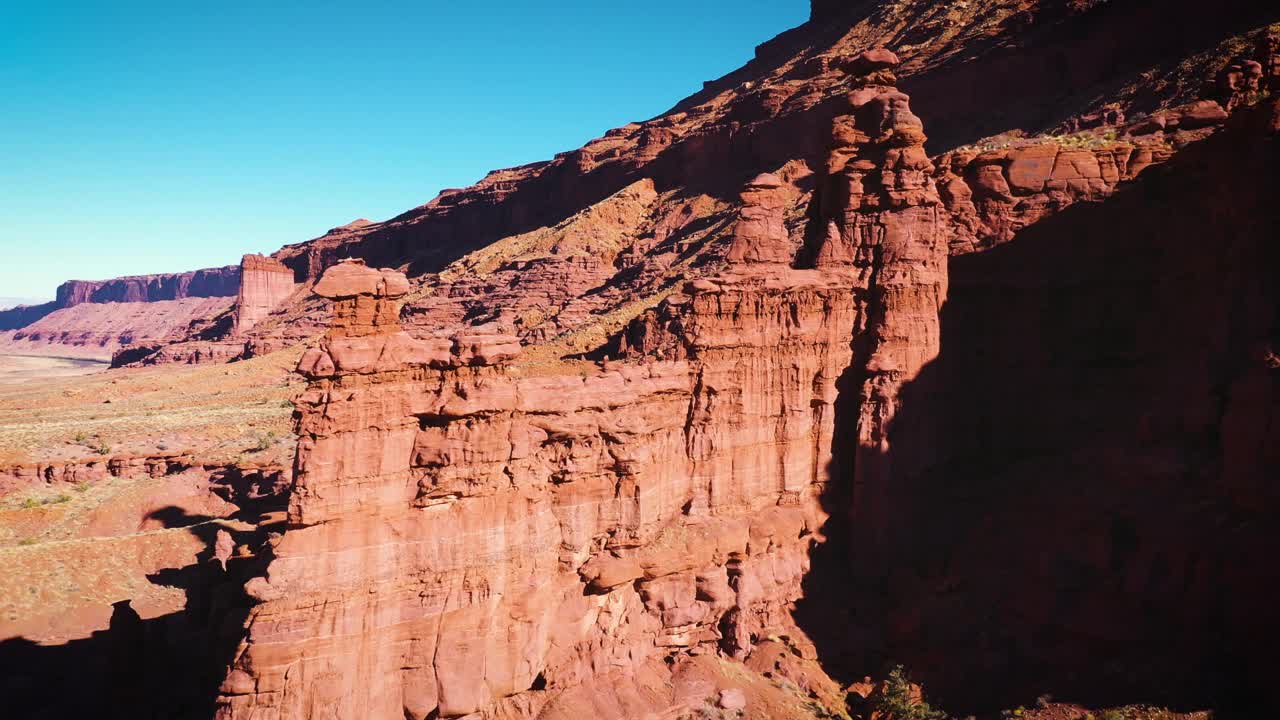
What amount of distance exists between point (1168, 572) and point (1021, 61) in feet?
139

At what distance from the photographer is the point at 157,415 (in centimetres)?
5888

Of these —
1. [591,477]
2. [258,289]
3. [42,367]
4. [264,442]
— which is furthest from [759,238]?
[42,367]

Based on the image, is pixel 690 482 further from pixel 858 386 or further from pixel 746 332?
pixel 858 386

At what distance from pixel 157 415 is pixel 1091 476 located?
58712 millimetres

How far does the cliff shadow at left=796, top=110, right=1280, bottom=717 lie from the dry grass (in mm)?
38441

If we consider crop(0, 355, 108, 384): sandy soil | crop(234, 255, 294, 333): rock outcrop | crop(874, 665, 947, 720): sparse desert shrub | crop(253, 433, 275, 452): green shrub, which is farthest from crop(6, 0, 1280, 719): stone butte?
crop(0, 355, 108, 384): sandy soil

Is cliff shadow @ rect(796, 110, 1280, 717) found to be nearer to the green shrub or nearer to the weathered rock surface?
the green shrub

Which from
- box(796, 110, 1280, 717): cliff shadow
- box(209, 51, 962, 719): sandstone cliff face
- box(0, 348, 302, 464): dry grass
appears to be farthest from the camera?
box(0, 348, 302, 464): dry grass

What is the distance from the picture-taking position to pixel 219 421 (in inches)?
2227

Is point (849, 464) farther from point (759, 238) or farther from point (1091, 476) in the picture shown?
point (759, 238)

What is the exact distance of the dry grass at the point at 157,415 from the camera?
5075 centimetres

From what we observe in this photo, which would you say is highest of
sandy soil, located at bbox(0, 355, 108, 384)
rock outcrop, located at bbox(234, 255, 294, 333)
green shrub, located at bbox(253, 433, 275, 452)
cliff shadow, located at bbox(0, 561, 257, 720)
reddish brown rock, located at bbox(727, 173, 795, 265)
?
rock outcrop, located at bbox(234, 255, 294, 333)

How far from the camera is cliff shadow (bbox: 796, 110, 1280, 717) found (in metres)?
20.5

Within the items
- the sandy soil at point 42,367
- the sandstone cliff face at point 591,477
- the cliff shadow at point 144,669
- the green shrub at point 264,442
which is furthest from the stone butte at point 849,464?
the sandy soil at point 42,367
